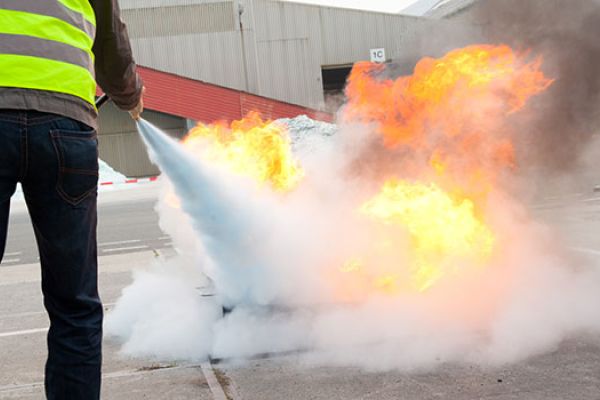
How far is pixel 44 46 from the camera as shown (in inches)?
77.4

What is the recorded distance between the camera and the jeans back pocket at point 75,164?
6.57ft

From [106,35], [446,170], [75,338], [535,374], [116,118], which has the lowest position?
[535,374]

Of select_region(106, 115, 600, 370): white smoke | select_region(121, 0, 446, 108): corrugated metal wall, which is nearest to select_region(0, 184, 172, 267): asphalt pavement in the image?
select_region(106, 115, 600, 370): white smoke

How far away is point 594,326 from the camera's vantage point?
375 cm

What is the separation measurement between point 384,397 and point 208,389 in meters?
0.90

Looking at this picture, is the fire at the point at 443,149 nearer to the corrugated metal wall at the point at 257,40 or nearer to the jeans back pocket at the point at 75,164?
the jeans back pocket at the point at 75,164

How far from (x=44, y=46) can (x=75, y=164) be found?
1.26 feet

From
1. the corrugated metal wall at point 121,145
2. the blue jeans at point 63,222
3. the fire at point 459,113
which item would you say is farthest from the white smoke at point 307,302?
the corrugated metal wall at point 121,145

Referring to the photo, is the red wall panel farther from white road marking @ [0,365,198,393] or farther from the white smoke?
white road marking @ [0,365,198,393]

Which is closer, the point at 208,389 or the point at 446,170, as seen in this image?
the point at 208,389

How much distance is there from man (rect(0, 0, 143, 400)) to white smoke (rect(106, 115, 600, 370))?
4.98 ft

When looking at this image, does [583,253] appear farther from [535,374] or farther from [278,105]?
[278,105]

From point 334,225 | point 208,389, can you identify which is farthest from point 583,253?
point 208,389

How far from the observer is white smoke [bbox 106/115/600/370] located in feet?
11.9
